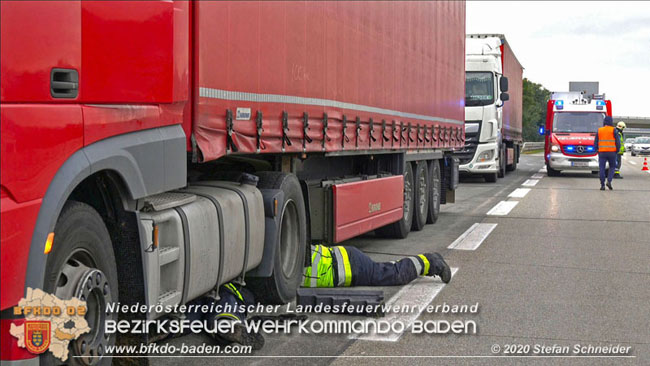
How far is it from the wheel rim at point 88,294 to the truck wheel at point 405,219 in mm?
8045

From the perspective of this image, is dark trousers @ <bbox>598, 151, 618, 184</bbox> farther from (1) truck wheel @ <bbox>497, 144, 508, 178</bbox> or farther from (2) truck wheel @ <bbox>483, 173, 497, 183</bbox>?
(1) truck wheel @ <bbox>497, 144, 508, 178</bbox>

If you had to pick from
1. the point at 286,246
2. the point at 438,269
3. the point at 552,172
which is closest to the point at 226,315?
the point at 286,246

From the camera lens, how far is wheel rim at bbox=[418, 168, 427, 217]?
13798 mm

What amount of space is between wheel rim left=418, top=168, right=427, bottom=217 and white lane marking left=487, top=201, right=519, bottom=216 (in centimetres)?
280

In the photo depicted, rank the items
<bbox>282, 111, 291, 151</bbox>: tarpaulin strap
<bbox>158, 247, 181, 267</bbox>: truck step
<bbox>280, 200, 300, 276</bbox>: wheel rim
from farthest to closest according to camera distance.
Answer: <bbox>280, 200, 300, 276</bbox>: wheel rim < <bbox>282, 111, 291, 151</bbox>: tarpaulin strap < <bbox>158, 247, 181, 267</bbox>: truck step

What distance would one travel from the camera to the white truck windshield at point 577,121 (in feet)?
107

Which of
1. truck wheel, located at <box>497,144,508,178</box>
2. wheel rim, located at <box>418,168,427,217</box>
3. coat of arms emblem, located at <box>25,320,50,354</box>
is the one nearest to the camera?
coat of arms emblem, located at <box>25,320,50,354</box>

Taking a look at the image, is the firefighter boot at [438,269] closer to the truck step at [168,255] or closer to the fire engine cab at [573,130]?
the truck step at [168,255]

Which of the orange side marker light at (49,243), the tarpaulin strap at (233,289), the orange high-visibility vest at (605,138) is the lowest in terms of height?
the tarpaulin strap at (233,289)

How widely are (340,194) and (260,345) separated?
363 centimetres

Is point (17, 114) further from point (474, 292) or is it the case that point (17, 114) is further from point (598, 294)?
point (598, 294)

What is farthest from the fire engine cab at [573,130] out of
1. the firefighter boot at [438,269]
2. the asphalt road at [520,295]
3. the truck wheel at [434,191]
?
the firefighter boot at [438,269]

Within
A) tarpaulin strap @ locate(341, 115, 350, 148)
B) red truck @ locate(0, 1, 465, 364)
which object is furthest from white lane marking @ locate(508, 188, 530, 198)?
tarpaulin strap @ locate(341, 115, 350, 148)

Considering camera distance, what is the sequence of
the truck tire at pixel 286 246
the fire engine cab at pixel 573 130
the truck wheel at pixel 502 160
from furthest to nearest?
the fire engine cab at pixel 573 130
the truck wheel at pixel 502 160
the truck tire at pixel 286 246
